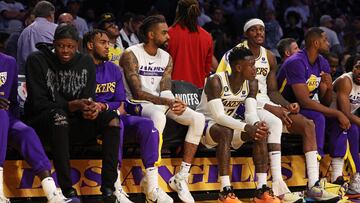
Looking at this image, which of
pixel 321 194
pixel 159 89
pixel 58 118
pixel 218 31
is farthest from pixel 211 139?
pixel 218 31

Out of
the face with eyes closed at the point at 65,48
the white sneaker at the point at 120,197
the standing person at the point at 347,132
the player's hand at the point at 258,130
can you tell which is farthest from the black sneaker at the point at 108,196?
the standing person at the point at 347,132

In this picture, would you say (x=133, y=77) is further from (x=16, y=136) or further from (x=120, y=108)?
(x=16, y=136)

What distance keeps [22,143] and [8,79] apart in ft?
1.98

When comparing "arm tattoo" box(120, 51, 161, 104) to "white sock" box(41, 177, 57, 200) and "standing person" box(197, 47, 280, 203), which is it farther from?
"white sock" box(41, 177, 57, 200)

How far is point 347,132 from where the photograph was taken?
8633 mm

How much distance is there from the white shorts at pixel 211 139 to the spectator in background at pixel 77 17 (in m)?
3.90

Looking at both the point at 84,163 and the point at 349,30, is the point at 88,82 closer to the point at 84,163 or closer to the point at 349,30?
the point at 84,163

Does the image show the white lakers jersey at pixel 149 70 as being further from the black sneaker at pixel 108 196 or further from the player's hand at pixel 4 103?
the player's hand at pixel 4 103

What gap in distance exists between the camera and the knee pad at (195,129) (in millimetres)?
7781

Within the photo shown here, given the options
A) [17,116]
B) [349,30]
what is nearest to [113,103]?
[17,116]

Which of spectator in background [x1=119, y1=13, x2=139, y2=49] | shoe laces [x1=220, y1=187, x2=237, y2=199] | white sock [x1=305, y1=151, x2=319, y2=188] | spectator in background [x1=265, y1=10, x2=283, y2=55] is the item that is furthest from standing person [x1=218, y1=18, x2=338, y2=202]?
spectator in background [x1=265, y1=10, x2=283, y2=55]

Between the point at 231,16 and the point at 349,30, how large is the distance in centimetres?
260

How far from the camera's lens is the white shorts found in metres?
7.94

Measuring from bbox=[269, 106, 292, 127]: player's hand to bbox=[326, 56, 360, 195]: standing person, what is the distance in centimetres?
61
